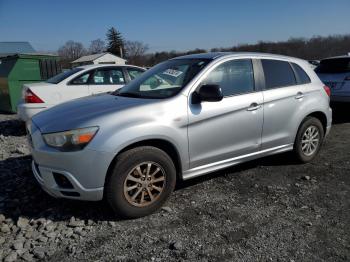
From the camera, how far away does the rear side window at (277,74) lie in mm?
4672

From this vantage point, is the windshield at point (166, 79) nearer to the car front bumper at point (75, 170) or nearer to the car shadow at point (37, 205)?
the car front bumper at point (75, 170)

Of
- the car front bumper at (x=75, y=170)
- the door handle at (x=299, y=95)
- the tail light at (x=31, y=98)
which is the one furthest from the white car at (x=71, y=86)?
the door handle at (x=299, y=95)

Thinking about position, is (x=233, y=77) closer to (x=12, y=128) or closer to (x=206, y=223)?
(x=206, y=223)

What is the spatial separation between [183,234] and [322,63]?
7.53 m

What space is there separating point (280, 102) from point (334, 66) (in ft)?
16.5

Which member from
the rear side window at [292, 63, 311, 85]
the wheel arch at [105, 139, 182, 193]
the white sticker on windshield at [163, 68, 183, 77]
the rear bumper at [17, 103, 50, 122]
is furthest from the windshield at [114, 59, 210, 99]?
the rear bumper at [17, 103, 50, 122]

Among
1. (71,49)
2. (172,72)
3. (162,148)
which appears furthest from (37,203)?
(71,49)

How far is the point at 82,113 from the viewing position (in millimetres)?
3645

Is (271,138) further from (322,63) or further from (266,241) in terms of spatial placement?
(322,63)

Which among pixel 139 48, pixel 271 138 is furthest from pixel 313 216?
pixel 139 48

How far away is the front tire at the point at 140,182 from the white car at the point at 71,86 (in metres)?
4.57

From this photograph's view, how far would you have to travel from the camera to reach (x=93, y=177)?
334 cm

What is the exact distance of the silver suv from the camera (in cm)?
336

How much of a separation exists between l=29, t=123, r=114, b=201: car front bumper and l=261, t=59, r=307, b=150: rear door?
2.25 m
